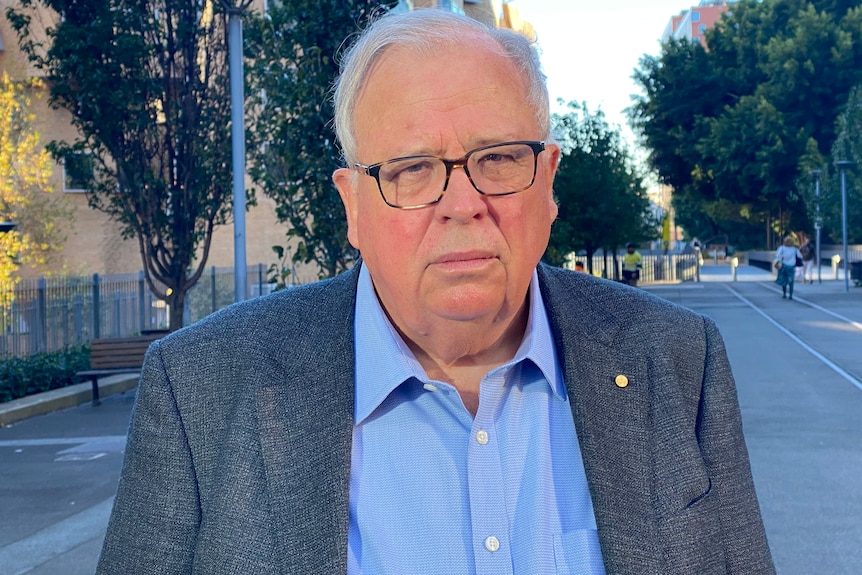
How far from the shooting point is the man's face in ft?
5.99

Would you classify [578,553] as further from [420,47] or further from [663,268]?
[663,268]

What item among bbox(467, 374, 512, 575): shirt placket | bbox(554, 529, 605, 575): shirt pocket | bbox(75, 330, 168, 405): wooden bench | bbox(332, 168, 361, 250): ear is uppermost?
bbox(332, 168, 361, 250): ear

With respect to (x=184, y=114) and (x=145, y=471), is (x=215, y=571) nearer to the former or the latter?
(x=145, y=471)

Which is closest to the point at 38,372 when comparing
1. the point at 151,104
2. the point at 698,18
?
the point at 151,104

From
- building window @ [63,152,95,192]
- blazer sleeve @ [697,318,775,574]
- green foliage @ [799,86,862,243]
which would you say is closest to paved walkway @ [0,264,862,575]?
building window @ [63,152,95,192]

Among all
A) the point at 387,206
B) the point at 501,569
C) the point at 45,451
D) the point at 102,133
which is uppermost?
the point at 102,133

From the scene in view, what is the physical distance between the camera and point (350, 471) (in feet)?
5.94

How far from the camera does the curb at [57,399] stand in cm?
1195

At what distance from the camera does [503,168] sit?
187 centimetres

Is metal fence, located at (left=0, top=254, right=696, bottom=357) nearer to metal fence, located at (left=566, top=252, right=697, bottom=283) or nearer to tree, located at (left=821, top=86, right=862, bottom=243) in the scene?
tree, located at (left=821, top=86, right=862, bottom=243)

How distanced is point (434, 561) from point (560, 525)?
0.22m

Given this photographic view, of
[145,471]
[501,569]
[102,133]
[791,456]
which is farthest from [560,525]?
[102,133]

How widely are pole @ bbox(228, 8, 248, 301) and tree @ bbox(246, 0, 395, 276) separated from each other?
0.89 m

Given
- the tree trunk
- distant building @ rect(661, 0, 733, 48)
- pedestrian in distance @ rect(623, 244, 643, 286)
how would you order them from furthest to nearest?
distant building @ rect(661, 0, 733, 48) < pedestrian in distance @ rect(623, 244, 643, 286) < the tree trunk
